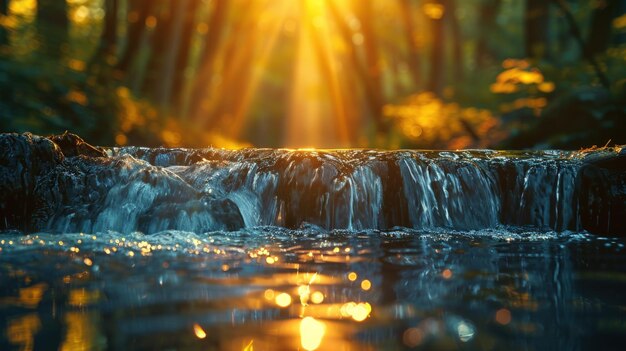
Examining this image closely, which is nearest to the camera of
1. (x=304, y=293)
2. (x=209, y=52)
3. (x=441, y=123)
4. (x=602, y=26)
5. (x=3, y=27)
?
(x=304, y=293)

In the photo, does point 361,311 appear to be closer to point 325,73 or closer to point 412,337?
point 412,337

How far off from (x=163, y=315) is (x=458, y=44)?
2609 cm

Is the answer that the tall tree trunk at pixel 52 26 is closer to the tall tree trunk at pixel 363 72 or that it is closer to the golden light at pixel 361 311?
the tall tree trunk at pixel 363 72

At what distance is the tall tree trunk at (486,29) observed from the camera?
2748cm

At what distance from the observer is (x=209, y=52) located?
21.5 meters

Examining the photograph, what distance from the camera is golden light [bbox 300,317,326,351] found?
3.21 metres

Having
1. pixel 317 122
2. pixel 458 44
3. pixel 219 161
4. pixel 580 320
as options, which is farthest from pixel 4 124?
pixel 317 122

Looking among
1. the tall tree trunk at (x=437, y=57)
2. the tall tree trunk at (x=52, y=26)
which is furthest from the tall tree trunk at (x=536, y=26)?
the tall tree trunk at (x=52, y=26)

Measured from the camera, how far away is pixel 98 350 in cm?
312

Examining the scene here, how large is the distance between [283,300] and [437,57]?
16.6 metres

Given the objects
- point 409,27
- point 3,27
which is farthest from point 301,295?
point 409,27

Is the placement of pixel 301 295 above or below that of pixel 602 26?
below

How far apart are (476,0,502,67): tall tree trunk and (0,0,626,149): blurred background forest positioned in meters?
0.13

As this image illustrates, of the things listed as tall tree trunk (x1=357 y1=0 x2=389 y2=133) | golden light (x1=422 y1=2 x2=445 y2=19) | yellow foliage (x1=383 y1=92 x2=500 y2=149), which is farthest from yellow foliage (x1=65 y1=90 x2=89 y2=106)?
golden light (x1=422 y1=2 x2=445 y2=19)
